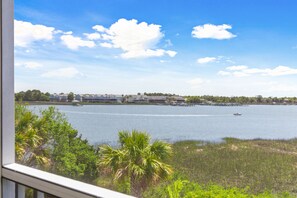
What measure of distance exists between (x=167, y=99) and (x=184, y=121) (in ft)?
0.50

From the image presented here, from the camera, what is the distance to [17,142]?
1.90 m

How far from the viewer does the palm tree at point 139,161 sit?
154cm

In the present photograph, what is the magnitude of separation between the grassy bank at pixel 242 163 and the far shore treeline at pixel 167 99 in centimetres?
18

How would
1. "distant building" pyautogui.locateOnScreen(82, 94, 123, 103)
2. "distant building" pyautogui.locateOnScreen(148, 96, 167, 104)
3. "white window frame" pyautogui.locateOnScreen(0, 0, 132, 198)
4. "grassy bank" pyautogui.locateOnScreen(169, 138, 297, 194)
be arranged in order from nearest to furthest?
"grassy bank" pyautogui.locateOnScreen(169, 138, 297, 194) < "white window frame" pyautogui.locateOnScreen(0, 0, 132, 198) < "distant building" pyautogui.locateOnScreen(148, 96, 167, 104) < "distant building" pyautogui.locateOnScreen(82, 94, 123, 103)

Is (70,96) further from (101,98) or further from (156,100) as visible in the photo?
(156,100)

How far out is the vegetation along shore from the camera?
1.30m

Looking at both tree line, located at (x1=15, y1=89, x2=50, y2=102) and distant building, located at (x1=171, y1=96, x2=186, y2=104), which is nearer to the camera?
distant building, located at (x1=171, y1=96, x2=186, y2=104)

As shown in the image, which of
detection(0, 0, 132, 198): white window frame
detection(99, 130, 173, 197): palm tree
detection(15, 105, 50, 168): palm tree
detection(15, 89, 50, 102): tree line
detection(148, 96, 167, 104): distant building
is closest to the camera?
detection(0, 0, 132, 198): white window frame

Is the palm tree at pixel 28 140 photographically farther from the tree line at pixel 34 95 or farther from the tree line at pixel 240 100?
the tree line at pixel 240 100

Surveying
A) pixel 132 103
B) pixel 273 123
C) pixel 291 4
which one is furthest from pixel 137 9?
pixel 273 123

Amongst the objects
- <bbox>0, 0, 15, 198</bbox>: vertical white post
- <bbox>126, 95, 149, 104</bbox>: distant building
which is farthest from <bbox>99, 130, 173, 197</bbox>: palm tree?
<bbox>0, 0, 15, 198</bbox>: vertical white post

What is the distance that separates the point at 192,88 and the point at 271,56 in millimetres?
400

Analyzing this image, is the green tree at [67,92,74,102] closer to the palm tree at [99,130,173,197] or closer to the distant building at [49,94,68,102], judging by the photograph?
the distant building at [49,94,68,102]

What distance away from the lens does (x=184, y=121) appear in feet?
5.19
